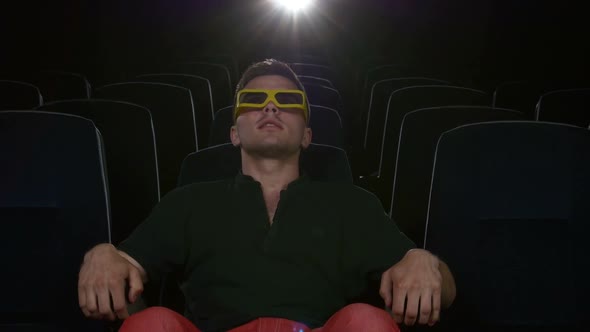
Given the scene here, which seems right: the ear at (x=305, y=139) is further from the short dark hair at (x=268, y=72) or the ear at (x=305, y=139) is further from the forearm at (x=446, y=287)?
the forearm at (x=446, y=287)

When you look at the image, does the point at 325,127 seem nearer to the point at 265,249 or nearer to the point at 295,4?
the point at 265,249

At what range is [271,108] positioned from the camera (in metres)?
2.11

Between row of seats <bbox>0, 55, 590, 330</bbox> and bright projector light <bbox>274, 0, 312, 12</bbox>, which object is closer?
row of seats <bbox>0, 55, 590, 330</bbox>

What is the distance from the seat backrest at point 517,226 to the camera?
188 cm

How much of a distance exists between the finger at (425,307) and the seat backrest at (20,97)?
2.58 metres

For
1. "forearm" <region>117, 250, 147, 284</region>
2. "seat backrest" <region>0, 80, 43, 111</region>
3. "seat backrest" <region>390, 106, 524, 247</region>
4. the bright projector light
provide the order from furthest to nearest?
1. the bright projector light
2. "seat backrest" <region>0, 80, 43, 111</region>
3. "seat backrest" <region>390, 106, 524, 247</region>
4. "forearm" <region>117, 250, 147, 284</region>

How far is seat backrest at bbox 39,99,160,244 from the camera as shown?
95.6 inches

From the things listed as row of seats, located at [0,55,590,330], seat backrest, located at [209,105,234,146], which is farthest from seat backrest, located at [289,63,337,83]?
seat backrest, located at [209,105,234,146]

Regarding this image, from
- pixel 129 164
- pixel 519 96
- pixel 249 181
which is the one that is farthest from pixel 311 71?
pixel 249 181

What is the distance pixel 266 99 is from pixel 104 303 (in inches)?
35.9

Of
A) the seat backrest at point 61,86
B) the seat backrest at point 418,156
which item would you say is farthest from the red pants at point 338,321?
the seat backrest at point 61,86

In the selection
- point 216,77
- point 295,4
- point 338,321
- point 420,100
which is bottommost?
point 338,321

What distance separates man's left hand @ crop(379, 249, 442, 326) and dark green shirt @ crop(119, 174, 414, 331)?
29 centimetres

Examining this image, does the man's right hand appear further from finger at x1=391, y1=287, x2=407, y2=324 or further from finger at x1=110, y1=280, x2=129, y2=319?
finger at x1=391, y1=287, x2=407, y2=324
